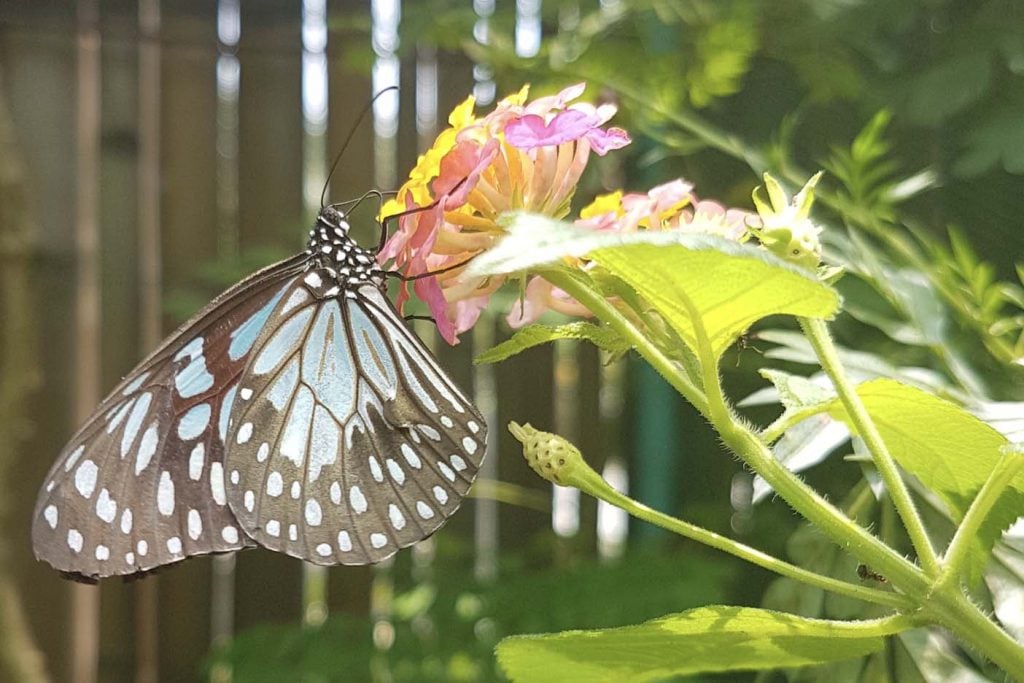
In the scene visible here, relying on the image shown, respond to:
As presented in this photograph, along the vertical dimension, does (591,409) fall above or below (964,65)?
below

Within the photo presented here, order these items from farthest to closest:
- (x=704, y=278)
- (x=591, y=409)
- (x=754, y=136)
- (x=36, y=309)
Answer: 1. (x=591, y=409)
2. (x=36, y=309)
3. (x=754, y=136)
4. (x=704, y=278)

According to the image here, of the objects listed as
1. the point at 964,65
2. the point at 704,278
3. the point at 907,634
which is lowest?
the point at 907,634

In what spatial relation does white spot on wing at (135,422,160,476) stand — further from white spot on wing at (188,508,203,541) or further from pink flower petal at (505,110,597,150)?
pink flower petal at (505,110,597,150)

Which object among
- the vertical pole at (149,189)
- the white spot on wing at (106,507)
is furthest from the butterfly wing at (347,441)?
the vertical pole at (149,189)

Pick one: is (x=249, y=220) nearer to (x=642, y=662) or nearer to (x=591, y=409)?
(x=591, y=409)

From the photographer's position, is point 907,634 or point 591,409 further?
point 591,409

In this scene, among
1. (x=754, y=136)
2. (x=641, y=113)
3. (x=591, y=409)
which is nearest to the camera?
(x=641, y=113)

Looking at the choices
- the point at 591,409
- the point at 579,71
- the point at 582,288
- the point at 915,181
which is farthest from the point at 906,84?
the point at 591,409

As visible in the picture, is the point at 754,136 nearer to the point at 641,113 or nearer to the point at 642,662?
the point at 641,113

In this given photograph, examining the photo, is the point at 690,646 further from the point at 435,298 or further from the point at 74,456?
the point at 74,456
